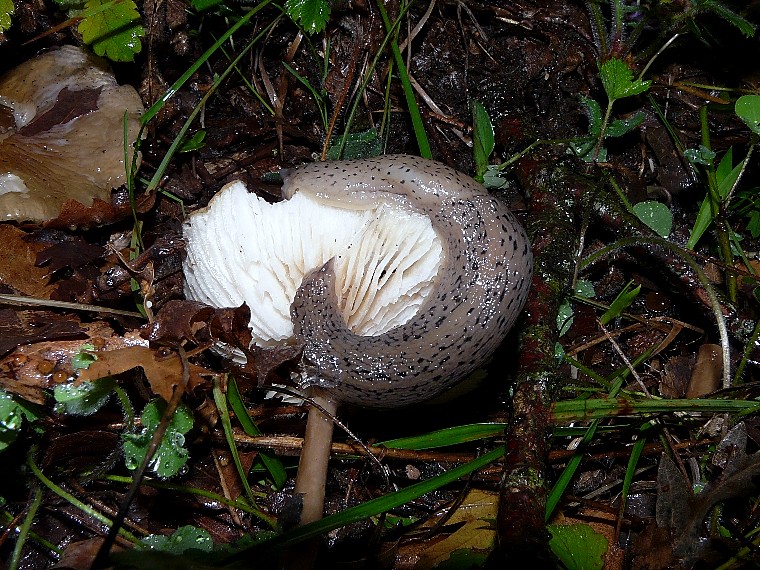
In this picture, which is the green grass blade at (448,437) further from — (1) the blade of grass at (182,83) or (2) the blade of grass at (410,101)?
(1) the blade of grass at (182,83)

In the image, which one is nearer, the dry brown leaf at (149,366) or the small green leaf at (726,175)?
the dry brown leaf at (149,366)

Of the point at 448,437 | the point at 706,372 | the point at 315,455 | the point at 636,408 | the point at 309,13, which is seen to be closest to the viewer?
the point at 315,455

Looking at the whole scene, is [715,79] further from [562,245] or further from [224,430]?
[224,430]

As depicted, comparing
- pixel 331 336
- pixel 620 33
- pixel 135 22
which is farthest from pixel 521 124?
pixel 135 22

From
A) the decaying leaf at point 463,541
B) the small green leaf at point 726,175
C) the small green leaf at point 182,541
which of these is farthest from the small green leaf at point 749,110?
the small green leaf at point 182,541

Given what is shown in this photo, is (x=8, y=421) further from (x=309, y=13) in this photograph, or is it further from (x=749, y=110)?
(x=749, y=110)

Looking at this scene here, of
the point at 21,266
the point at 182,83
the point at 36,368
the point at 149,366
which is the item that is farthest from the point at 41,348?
the point at 182,83
